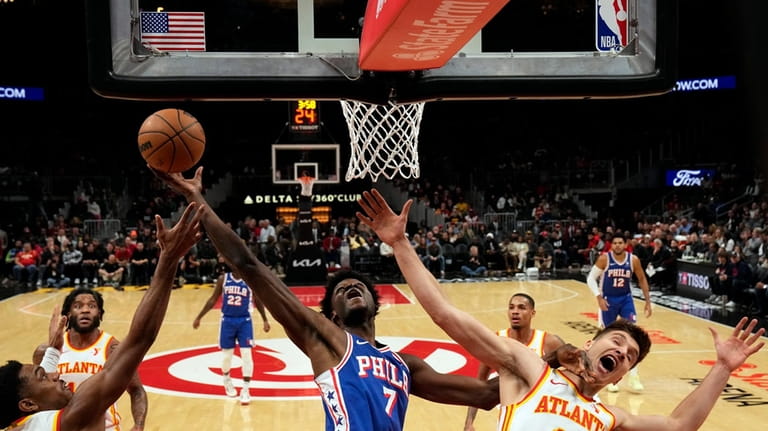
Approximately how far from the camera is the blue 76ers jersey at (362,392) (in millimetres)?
2729

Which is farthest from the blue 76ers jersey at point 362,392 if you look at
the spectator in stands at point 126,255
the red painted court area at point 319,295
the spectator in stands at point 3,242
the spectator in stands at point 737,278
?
the spectator in stands at point 3,242

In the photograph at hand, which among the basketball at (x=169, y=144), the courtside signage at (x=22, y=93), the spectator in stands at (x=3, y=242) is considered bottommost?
the spectator in stands at (x=3, y=242)

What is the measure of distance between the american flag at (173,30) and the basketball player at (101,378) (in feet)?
5.84

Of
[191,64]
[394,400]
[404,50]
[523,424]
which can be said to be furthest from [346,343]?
[191,64]

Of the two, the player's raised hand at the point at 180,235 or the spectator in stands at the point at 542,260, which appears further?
the spectator in stands at the point at 542,260

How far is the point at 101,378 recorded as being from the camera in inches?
109

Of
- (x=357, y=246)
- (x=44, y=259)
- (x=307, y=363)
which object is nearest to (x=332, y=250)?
(x=357, y=246)

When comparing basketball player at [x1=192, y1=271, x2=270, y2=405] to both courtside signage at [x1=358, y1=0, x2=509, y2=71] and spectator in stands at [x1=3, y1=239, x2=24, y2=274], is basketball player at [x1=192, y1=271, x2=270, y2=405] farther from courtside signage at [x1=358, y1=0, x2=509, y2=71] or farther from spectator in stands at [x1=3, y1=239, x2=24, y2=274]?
spectator in stands at [x1=3, y1=239, x2=24, y2=274]

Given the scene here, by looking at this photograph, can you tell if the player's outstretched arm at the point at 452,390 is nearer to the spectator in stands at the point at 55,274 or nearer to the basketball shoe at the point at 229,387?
the basketball shoe at the point at 229,387

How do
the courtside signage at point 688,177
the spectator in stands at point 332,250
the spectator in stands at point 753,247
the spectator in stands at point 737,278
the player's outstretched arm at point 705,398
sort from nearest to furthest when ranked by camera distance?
1. the player's outstretched arm at point 705,398
2. the spectator in stands at point 737,278
3. the spectator in stands at point 753,247
4. the spectator in stands at point 332,250
5. the courtside signage at point 688,177

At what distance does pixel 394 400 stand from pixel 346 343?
0.95ft

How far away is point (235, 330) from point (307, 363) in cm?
201

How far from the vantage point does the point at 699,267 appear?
1506cm

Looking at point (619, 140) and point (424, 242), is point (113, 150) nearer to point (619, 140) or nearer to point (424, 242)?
point (424, 242)
